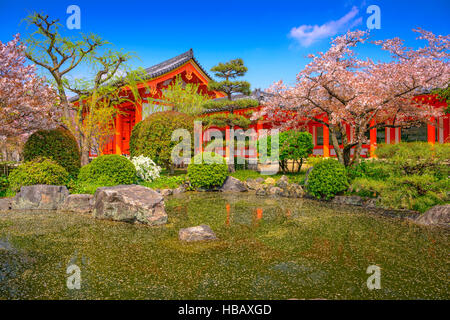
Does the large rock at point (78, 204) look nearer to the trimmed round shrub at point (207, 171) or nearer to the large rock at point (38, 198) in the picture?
the large rock at point (38, 198)

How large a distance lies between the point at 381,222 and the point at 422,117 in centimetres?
544

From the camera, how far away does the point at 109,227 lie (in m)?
4.93

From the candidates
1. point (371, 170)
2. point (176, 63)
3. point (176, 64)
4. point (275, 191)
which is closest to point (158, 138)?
point (275, 191)

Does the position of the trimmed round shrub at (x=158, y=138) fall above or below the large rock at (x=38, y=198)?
above

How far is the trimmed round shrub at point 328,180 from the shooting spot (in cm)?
758

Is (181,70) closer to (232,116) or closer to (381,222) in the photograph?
(232,116)

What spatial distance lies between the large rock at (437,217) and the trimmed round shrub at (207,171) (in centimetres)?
598

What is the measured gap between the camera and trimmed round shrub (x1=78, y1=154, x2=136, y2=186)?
7.67m

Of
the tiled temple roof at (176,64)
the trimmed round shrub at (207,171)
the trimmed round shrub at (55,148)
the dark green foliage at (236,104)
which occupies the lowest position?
the trimmed round shrub at (207,171)

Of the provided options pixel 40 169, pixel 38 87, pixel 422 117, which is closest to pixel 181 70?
pixel 38 87

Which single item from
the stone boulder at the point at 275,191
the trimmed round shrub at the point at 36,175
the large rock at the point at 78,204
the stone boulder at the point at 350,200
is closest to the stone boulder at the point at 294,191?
the stone boulder at the point at 275,191

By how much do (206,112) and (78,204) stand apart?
12.3 metres

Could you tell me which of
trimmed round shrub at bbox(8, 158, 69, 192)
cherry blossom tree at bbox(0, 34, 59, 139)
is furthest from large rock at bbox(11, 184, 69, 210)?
cherry blossom tree at bbox(0, 34, 59, 139)

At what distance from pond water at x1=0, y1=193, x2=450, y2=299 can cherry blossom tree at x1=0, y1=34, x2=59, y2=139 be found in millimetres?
3557
